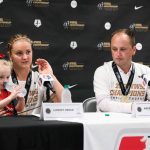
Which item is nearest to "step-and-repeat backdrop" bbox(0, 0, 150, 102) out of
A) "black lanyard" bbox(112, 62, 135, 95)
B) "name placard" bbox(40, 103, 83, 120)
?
"black lanyard" bbox(112, 62, 135, 95)

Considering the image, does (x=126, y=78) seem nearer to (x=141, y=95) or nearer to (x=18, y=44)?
(x=141, y=95)

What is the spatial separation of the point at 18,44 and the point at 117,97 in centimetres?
99

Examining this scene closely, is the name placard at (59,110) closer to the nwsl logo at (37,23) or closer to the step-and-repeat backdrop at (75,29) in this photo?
the step-and-repeat backdrop at (75,29)

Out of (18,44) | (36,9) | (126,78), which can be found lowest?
(126,78)

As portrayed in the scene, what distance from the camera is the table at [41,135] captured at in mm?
2193

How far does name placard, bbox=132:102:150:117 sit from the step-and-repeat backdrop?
255 centimetres

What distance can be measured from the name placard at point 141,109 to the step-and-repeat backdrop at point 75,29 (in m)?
2.55

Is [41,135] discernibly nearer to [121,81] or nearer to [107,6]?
[121,81]

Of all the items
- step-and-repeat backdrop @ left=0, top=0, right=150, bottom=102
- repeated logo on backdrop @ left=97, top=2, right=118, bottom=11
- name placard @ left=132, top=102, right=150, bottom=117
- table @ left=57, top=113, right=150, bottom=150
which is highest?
repeated logo on backdrop @ left=97, top=2, right=118, bottom=11

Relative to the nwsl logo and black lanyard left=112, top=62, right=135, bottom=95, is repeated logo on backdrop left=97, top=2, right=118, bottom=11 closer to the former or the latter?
the nwsl logo

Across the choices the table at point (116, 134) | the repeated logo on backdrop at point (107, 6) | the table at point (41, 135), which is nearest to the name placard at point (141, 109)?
the table at point (116, 134)

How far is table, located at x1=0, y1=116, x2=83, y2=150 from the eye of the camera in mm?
2193

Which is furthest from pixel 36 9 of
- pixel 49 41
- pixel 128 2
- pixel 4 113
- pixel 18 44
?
pixel 4 113

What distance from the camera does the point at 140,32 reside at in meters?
5.60
